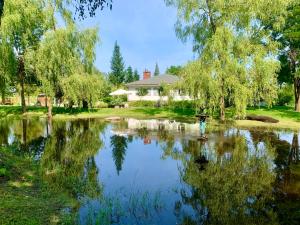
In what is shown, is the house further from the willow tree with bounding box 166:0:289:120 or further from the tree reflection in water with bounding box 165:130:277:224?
the tree reflection in water with bounding box 165:130:277:224

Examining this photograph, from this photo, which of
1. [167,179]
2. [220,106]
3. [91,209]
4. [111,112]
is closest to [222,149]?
[167,179]

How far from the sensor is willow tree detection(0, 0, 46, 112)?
32.7 meters

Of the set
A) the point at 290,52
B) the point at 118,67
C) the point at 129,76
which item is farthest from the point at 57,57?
the point at 129,76

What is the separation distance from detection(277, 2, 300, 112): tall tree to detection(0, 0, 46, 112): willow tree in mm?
24745

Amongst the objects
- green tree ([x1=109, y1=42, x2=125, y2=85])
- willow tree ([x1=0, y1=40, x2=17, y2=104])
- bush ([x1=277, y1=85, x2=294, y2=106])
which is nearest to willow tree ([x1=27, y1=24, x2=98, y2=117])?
willow tree ([x1=0, y1=40, x2=17, y2=104])

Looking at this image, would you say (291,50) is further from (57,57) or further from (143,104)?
(57,57)

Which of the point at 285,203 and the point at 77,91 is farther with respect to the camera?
the point at 77,91

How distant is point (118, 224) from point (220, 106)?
2392 cm

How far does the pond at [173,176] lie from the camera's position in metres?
8.57

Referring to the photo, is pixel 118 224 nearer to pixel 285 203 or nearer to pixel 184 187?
pixel 184 187

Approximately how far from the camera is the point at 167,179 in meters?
12.1

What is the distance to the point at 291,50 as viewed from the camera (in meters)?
43.3

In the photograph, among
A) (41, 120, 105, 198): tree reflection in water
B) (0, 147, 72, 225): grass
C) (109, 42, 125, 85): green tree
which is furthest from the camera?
(109, 42, 125, 85): green tree

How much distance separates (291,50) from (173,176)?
3621cm
